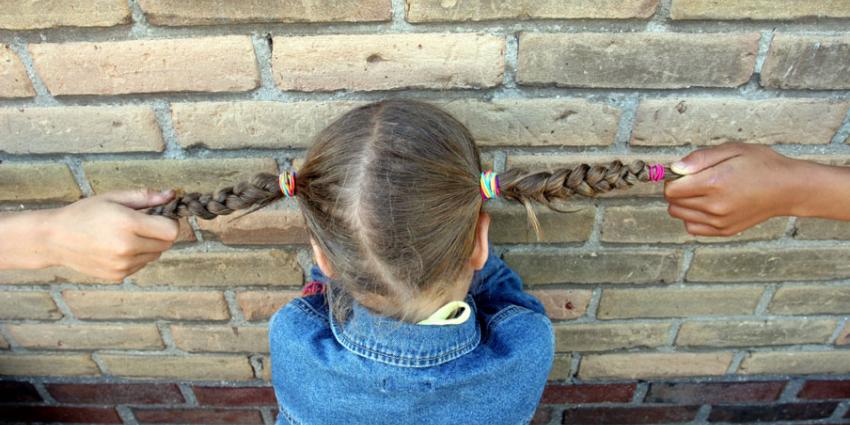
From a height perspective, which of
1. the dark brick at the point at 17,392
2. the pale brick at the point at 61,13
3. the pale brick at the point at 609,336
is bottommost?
the dark brick at the point at 17,392

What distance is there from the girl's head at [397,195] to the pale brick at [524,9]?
162 millimetres

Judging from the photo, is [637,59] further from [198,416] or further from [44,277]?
[198,416]

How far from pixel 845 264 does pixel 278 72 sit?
1282mm

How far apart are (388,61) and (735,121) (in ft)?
2.14

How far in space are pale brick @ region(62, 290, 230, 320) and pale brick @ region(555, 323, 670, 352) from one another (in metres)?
0.84

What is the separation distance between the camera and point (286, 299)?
1.23 meters

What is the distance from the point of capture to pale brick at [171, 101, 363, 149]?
952 millimetres

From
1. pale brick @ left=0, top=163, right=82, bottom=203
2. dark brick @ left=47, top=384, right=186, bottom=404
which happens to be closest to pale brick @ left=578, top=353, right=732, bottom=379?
dark brick @ left=47, top=384, right=186, bottom=404

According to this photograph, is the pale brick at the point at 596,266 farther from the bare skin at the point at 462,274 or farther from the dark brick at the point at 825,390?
the dark brick at the point at 825,390

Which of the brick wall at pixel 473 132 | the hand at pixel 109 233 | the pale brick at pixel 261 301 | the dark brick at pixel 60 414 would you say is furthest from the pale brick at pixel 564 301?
the dark brick at pixel 60 414

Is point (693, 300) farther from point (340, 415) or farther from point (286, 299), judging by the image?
point (286, 299)

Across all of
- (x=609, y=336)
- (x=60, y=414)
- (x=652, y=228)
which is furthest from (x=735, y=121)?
(x=60, y=414)

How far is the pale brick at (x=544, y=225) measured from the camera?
1081 mm

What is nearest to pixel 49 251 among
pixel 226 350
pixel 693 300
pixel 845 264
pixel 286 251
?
pixel 286 251
